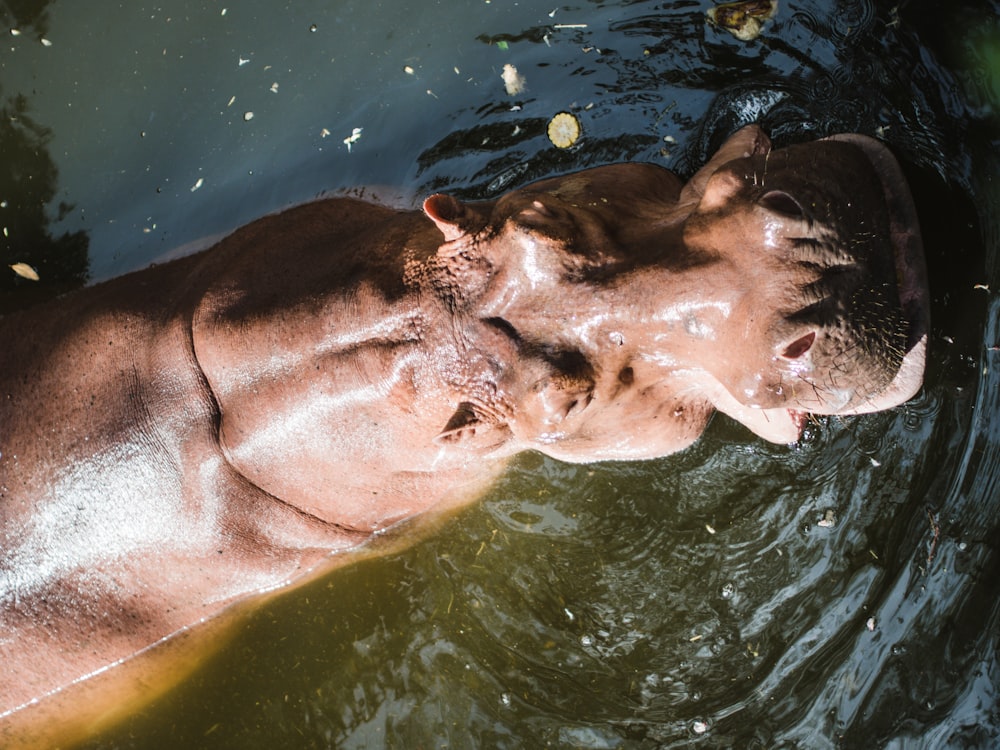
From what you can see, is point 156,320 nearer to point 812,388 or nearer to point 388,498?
point 388,498

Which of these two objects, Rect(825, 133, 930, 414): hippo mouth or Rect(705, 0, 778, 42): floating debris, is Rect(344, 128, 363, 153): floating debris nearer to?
Rect(705, 0, 778, 42): floating debris

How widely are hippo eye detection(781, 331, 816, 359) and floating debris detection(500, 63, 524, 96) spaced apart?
2950mm

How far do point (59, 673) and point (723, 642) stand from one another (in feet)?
13.5

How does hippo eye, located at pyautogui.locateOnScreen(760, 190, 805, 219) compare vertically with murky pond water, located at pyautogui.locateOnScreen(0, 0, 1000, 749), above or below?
above

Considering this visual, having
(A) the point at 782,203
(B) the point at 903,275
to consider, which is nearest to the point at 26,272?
(A) the point at 782,203

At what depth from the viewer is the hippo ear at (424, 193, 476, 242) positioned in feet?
12.6

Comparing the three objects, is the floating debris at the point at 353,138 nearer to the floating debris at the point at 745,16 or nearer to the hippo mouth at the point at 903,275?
the floating debris at the point at 745,16

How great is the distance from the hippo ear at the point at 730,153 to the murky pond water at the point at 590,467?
2.14 ft

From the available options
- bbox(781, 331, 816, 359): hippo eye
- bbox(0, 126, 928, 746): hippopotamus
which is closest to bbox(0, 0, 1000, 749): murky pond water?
bbox(0, 126, 928, 746): hippopotamus

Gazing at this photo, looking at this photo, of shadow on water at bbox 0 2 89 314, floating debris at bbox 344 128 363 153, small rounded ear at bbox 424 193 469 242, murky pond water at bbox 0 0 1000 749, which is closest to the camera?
small rounded ear at bbox 424 193 469 242

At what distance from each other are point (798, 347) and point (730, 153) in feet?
4.37

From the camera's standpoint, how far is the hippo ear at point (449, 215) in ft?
12.6

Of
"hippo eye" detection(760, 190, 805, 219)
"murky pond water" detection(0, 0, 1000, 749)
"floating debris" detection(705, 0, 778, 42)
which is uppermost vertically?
"floating debris" detection(705, 0, 778, 42)

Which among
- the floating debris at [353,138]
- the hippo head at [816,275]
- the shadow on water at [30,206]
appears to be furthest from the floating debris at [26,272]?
the hippo head at [816,275]
